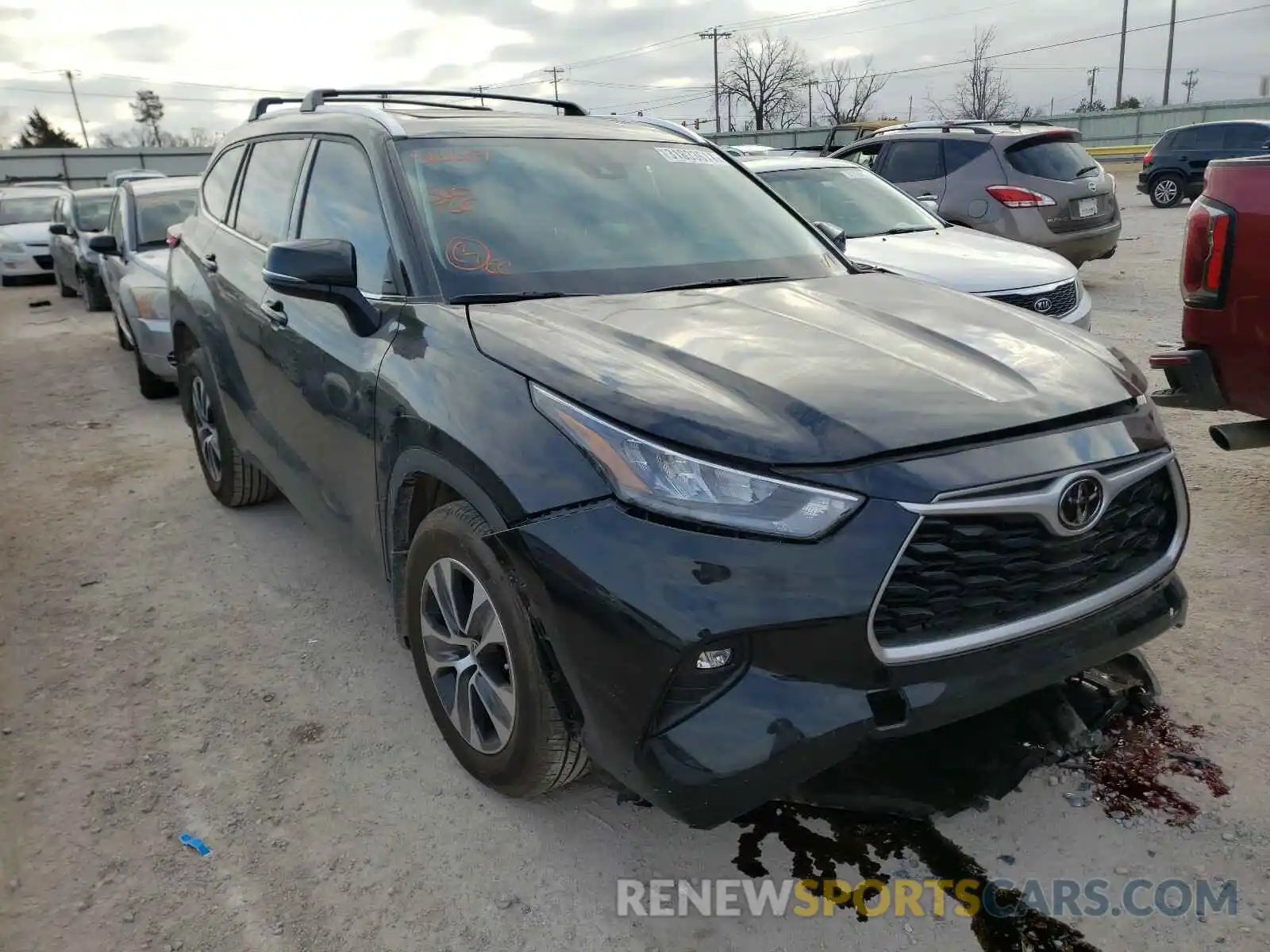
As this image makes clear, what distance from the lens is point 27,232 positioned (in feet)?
56.5

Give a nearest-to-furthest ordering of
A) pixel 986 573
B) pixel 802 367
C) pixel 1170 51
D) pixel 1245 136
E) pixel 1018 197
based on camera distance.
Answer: pixel 986 573, pixel 802 367, pixel 1018 197, pixel 1245 136, pixel 1170 51

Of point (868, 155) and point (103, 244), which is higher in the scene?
point (868, 155)

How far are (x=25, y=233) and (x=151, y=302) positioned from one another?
1294cm

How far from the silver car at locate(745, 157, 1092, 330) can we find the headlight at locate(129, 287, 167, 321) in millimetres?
4389

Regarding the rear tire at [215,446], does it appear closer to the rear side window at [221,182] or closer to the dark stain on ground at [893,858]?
the rear side window at [221,182]

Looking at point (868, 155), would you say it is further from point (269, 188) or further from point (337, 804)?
point (337, 804)

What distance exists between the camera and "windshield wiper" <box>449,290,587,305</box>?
9.11 feet

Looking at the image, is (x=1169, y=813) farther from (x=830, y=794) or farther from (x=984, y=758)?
(x=830, y=794)

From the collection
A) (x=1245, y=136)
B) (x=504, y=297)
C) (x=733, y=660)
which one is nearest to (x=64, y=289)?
(x=504, y=297)

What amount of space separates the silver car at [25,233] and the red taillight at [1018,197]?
15309 millimetres

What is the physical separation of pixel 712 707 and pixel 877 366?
95 cm

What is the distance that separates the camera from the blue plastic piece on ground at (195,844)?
2.58m

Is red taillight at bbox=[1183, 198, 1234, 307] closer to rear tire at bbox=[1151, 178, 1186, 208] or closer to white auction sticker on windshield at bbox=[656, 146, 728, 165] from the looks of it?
white auction sticker on windshield at bbox=[656, 146, 728, 165]

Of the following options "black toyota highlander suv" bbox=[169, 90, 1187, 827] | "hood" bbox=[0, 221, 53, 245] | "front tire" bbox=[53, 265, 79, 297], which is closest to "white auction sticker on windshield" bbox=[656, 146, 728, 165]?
"black toyota highlander suv" bbox=[169, 90, 1187, 827]
